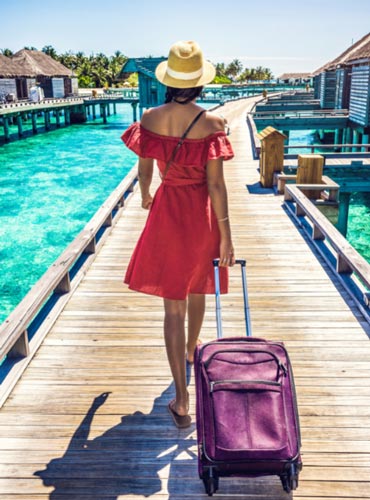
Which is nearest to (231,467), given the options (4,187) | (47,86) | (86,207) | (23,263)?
(23,263)

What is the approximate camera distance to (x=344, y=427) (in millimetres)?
3014

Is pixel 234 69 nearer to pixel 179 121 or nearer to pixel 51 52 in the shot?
pixel 51 52

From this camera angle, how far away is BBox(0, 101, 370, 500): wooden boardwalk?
2600 millimetres

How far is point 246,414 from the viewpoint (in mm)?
2270

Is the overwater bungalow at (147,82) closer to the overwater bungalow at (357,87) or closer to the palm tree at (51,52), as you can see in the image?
the overwater bungalow at (357,87)

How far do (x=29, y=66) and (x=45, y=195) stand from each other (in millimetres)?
35219

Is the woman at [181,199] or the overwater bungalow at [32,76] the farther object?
the overwater bungalow at [32,76]

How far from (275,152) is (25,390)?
8078mm

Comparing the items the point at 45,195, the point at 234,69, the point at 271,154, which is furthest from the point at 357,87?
the point at 234,69

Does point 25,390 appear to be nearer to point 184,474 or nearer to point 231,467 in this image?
point 184,474

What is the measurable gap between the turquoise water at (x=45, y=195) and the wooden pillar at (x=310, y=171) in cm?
671

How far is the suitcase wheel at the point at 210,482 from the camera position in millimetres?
2289

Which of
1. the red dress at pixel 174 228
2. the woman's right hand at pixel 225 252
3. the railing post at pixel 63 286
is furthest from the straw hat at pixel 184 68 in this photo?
the railing post at pixel 63 286

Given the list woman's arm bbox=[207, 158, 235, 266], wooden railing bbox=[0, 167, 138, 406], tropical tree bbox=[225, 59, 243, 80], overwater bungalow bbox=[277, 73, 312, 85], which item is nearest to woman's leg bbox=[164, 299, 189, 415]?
woman's arm bbox=[207, 158, 235, 266]
